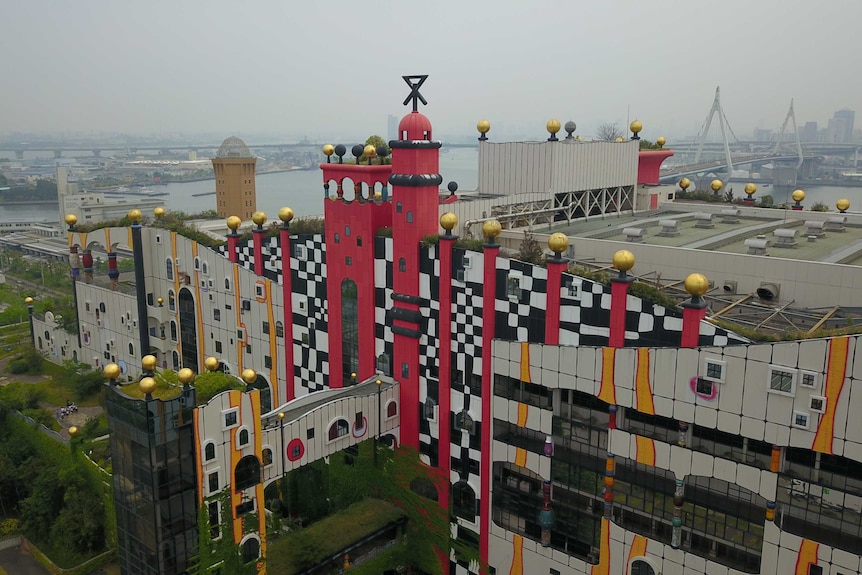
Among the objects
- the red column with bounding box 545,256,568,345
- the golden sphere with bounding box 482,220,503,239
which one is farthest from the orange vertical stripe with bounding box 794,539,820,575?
the golden sphere with bounding box 482,220,503,239

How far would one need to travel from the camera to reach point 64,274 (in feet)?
234

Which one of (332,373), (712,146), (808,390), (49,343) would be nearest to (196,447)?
(332,373)

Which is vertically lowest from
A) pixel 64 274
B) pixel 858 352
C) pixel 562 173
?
pixel 64 274

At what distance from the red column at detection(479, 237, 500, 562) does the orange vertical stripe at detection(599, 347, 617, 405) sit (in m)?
3.34

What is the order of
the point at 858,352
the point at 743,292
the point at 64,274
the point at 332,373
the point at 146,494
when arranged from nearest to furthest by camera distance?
the point at 858,352
the point at 146,494
the point at 743,292
the point at 332,373
the point at 64,274

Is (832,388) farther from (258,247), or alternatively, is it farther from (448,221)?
(258,247)

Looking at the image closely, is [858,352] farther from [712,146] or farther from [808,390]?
[712,146]

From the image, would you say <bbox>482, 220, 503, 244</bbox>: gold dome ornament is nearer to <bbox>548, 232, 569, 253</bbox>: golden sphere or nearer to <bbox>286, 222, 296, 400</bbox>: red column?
<bbox>548, 232, 569, 253</bbox>: golden sphere

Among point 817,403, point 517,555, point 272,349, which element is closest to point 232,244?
point 272,349

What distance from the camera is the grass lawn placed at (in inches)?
725

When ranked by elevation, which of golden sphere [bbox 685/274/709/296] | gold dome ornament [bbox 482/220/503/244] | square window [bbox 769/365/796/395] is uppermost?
gold dome ornament [bbox 482/220/503/244]

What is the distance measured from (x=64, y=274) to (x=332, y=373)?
58008 mm

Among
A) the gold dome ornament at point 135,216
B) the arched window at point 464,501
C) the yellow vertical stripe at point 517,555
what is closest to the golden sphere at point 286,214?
the gold dome ornament at point 135,216

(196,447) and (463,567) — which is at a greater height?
(196,447)
